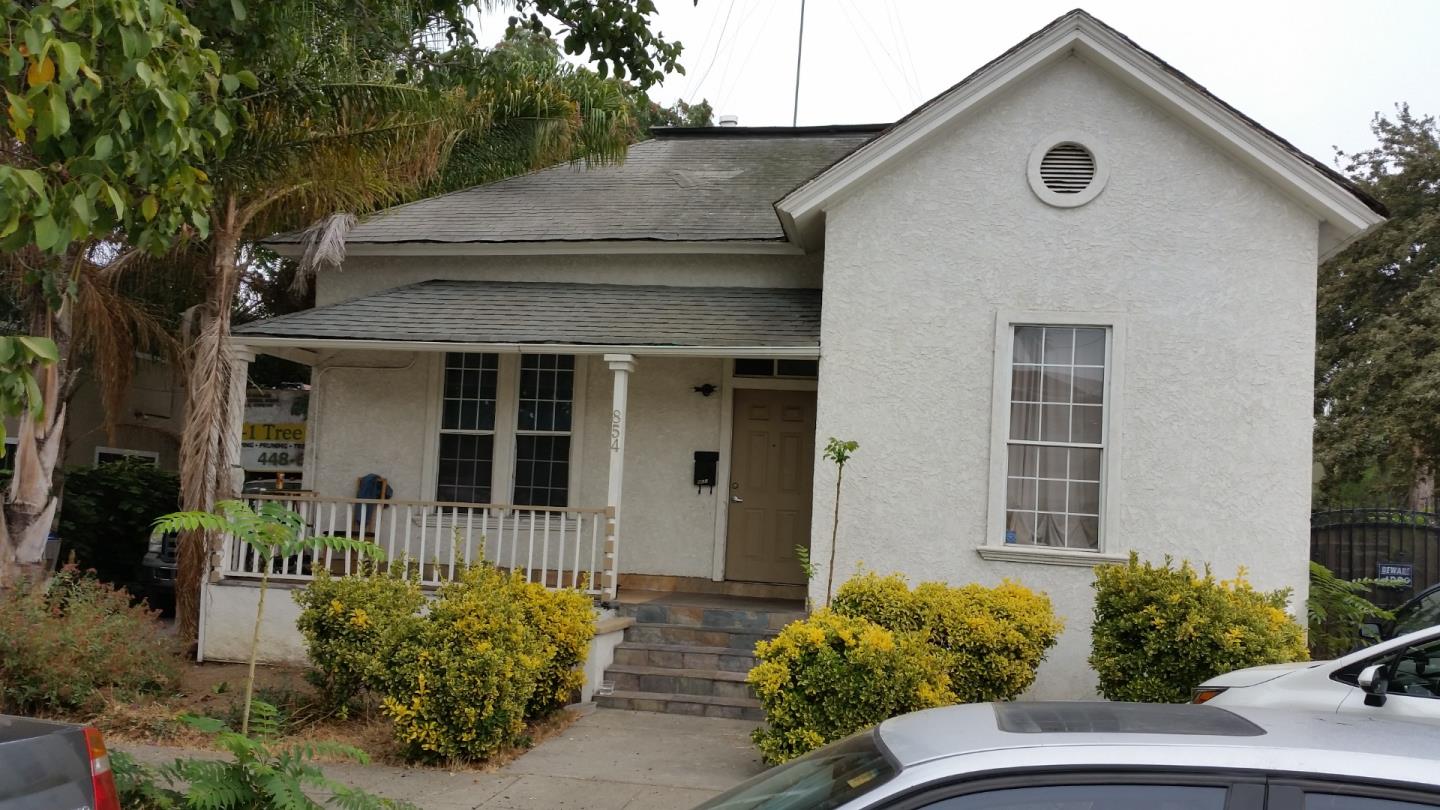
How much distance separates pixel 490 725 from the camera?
25.0ft

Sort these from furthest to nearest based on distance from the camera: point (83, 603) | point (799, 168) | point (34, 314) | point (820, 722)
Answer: point (799, 168), point (34, 314), point (83, 603), point (820, 722)

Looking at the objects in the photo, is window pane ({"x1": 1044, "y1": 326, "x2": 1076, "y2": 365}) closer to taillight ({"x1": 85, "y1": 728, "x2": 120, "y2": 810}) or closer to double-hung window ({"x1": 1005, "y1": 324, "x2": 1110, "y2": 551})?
double-hung window ({"x1": 1005, "y1": 324, "x2": 1110, "y2": 551})

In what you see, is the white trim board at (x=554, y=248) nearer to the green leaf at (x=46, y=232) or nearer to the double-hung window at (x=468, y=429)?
the double-hung window at (x=468, y=429)

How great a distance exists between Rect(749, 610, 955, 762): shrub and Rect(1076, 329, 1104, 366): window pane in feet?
11.6

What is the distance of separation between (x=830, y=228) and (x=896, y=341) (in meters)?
1.19

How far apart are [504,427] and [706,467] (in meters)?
2.32

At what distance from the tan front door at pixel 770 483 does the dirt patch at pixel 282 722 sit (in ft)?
10.2

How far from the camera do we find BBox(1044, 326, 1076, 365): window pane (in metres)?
9.62

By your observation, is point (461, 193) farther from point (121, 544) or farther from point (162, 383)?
point (162, 383)

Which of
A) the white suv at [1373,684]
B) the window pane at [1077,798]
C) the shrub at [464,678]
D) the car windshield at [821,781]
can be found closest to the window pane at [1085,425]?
the white suv at [1373,684]

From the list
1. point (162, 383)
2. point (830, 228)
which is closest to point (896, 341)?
point (830, 228)

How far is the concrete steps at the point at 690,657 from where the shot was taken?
31.3ft

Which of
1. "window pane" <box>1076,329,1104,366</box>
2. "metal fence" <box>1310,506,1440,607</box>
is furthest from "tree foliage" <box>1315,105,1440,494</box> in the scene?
"window pane" <box>1076,329,1104,366</box>

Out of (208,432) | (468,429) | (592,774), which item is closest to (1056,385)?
(592,774)
